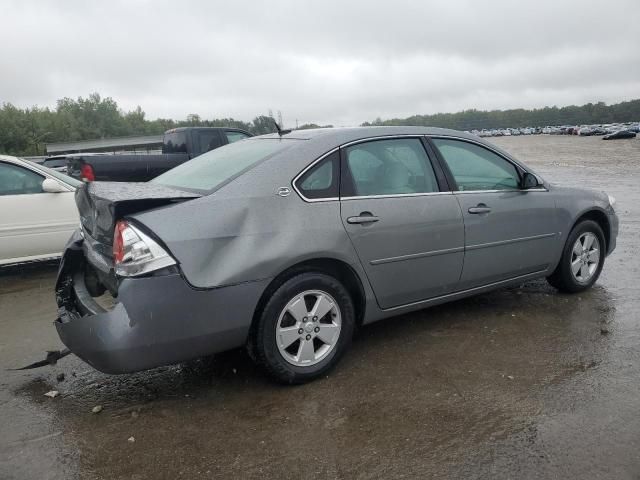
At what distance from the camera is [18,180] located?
6227 millimetres

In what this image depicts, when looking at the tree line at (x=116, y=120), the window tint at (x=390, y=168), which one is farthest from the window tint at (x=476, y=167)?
the tree line at (x=116, y=120)

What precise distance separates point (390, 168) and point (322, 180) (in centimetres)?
62

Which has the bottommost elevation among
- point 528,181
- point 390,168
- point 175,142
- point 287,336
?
point 287,336

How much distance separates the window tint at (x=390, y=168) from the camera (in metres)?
3.70

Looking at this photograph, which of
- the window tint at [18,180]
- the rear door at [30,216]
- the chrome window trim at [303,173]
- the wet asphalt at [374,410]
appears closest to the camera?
the wet asphalt at [374,410]

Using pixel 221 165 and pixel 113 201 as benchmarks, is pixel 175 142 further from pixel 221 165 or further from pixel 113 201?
pixel 113 201

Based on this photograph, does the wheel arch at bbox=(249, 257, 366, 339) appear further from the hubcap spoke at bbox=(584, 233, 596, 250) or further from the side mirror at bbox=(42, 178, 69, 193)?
the side mirror at bbox=(42, 178, 69, 193)

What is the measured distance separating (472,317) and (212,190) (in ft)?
8.30

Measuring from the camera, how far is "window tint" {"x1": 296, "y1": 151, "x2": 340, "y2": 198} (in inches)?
135

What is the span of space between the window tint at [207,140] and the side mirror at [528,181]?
7323mm

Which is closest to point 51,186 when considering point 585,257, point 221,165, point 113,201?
point 221,165

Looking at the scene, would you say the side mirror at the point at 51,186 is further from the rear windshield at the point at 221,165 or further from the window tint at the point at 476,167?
the window tint at the point at 476,167

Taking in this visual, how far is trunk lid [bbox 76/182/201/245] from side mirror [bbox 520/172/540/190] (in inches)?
109

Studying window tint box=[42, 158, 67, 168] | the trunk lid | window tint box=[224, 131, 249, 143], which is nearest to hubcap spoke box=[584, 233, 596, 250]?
the trunk lid
